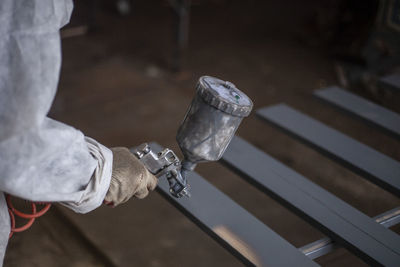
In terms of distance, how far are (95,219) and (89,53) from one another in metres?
1.97

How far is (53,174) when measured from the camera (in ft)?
3.83

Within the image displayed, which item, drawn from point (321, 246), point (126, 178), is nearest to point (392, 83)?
point (321, 246)

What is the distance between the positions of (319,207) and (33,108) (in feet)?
3.37

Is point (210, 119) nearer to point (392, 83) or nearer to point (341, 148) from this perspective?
point (341, 148)

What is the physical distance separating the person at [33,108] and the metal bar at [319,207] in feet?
2.62

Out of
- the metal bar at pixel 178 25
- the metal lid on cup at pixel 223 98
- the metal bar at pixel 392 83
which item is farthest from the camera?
the metal bar at pixel 178 25

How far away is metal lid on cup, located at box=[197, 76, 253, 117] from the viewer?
1.24 meters

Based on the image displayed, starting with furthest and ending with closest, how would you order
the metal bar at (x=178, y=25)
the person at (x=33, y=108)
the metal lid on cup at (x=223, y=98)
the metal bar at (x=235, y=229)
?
the metal bar at (x=178, y=25) → the metal bar at (x=235, y=229) → the metal lid on cup at (x=223, y=98) → the person at (x=33, y=108)

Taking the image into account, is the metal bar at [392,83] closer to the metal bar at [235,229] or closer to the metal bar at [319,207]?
the metal bar at [319,207]

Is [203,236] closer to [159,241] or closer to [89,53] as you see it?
[159,241]

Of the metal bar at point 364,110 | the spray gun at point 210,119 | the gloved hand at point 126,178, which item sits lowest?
the metal bar at point 364,110

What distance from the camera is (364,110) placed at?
88.7 inches

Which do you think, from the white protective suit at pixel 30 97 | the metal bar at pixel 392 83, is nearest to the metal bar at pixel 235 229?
the white protective suit at pixel 30 97

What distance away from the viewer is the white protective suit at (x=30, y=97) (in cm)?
107
